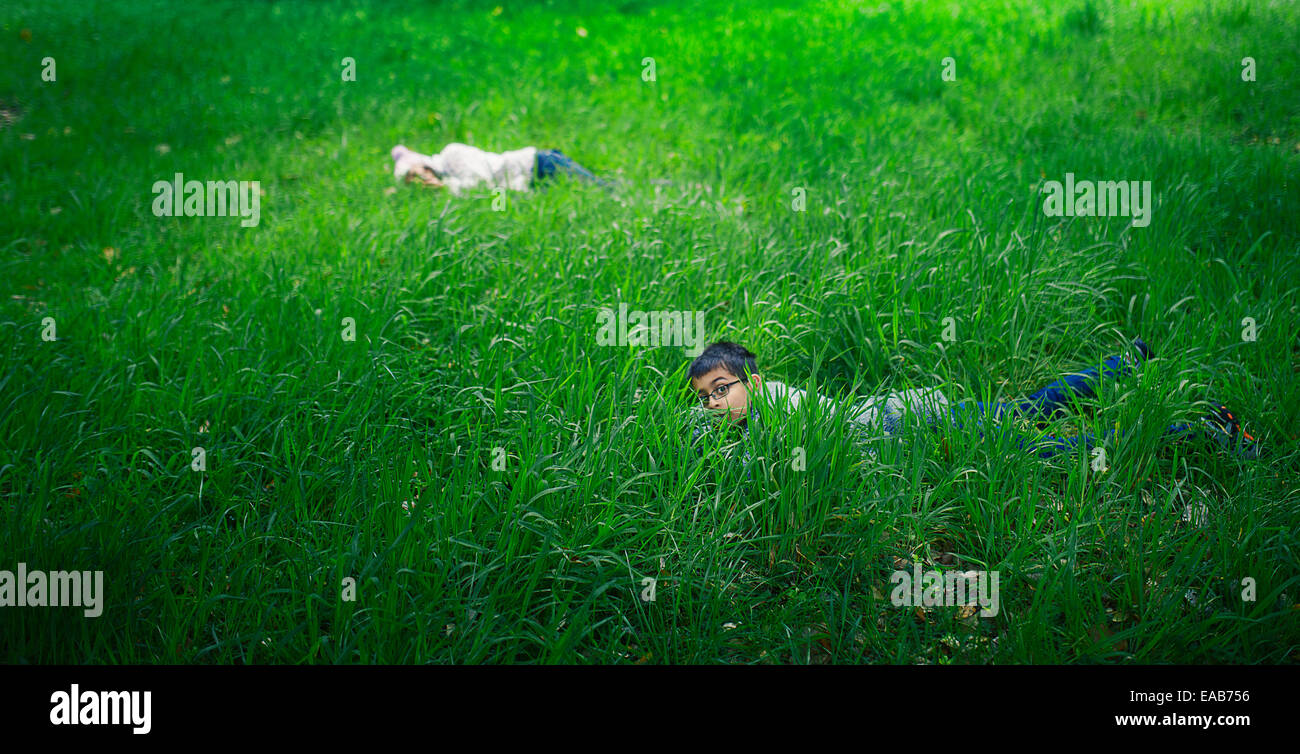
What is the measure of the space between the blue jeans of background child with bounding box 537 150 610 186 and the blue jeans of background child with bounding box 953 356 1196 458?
395 cm

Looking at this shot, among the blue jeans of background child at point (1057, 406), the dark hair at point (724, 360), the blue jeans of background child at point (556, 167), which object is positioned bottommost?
the blue jeans of background child at point (1057, 406)

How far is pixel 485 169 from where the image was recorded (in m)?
6.23

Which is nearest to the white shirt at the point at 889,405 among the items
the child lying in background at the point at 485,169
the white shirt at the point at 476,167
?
the child lying in background at the point at 485,169

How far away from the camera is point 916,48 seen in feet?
27.5

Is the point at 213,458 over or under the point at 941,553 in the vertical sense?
over

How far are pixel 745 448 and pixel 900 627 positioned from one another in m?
0.83

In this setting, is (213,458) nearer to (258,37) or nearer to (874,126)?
(874,126)

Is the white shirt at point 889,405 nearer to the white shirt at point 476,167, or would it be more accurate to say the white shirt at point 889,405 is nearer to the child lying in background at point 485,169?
the child lying in background at point 485,169

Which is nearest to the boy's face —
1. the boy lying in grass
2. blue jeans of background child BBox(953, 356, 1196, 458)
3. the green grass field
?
the boy lying in grass

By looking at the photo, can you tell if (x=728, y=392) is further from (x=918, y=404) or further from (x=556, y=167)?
(x=556, y=167)

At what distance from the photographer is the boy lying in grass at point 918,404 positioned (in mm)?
2850

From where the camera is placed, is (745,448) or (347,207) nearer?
(745,448)

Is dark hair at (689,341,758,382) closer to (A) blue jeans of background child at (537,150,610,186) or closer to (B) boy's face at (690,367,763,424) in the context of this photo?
(B) boy's face at (690,367,763,424)

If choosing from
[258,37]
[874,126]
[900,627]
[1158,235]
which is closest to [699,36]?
[874,126]
